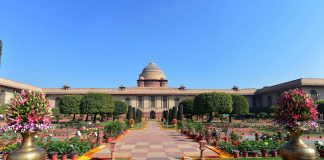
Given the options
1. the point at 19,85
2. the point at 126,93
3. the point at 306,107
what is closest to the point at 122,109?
the point at 126,93

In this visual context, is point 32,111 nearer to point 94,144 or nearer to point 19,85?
point 94,144

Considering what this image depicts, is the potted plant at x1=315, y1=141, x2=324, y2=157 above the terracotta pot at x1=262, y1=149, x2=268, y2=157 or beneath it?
above

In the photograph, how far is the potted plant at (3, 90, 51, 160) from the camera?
6168mm

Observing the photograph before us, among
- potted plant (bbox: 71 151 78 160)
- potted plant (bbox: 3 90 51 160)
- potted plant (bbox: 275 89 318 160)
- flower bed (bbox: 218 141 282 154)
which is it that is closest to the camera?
potted plant (bbox: 3 90 51 160)

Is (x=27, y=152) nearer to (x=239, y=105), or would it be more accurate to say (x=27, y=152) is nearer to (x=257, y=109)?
(x=239, y=105)

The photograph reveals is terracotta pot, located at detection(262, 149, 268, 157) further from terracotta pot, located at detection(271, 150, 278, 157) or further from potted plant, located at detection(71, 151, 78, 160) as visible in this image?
potted plant, located at detection(71, 151, 78, 160)

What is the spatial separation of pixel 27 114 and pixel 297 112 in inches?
268

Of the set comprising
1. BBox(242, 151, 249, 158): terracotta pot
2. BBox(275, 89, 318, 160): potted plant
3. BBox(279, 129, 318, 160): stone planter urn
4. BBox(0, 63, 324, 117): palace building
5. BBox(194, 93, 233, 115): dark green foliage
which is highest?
BBox(0, 63, 324, 117): palace building

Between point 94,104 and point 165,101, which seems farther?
point 165,101

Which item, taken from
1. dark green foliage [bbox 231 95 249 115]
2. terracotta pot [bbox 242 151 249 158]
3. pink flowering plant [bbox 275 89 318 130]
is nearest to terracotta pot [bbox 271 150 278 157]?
terracotta pot [bbox 242 151 249 158]

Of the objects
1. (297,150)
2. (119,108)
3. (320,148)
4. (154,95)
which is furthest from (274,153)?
(154,95)

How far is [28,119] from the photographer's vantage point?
Answer: 245 inches

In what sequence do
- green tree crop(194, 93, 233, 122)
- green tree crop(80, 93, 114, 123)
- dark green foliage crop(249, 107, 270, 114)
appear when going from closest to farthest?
green tree crop(194, 93, 233, 122)
green tree crop(80, 93, 114, 123)
dark green foliage crop(249, 107, 270, 114)

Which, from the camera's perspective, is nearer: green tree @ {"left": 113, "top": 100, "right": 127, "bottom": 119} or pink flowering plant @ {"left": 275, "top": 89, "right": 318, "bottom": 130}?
pink flowering plant @ {"left": 275, "top": 89, "right": 318, "bottom": 130}
